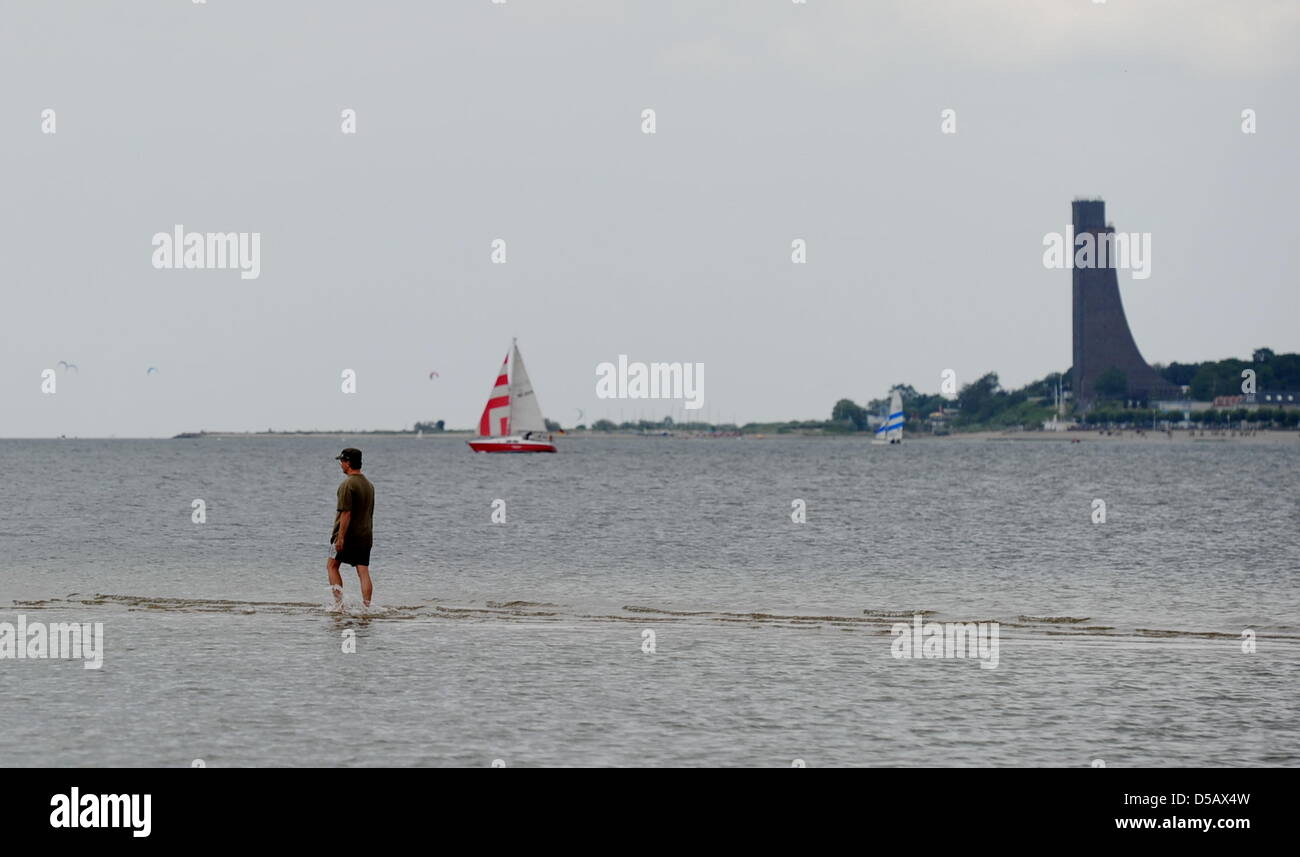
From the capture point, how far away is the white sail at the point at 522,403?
14700cm

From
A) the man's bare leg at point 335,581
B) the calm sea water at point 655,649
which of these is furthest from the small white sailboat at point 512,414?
the man's bare leg at point 335,581

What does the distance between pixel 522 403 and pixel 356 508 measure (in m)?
130

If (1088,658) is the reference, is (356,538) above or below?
above

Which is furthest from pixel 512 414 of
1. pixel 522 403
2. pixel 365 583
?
pixel 365 583

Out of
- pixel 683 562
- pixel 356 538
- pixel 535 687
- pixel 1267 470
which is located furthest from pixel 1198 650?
pixel 1267 470

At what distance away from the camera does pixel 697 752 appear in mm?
12664

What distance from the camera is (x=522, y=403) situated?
15188 centimetres
